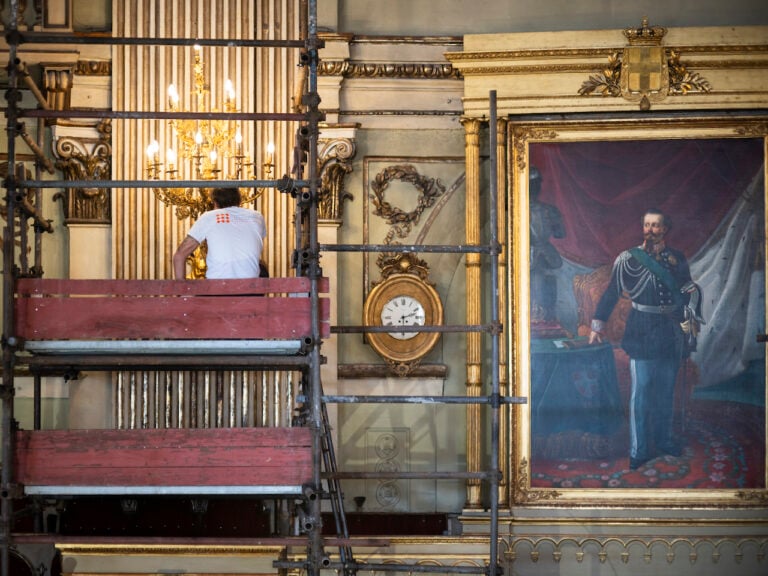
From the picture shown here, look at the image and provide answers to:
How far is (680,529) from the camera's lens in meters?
8.89

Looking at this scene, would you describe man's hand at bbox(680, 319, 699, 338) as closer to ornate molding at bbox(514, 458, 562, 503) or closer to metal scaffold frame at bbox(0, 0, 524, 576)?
ornate molding at bbox(514, 458, 562, 503)

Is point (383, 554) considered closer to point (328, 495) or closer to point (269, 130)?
point (328, 495)

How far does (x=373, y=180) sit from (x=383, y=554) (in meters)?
2.47

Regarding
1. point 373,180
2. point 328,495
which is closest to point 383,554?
point 328,495

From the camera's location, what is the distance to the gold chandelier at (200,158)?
8.46m

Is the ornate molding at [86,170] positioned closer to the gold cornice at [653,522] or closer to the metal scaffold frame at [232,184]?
the metal scaffold frame at [232,184]

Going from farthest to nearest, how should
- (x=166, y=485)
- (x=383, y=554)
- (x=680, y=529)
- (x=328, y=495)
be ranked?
(x=680, y=529)
(x=383, y=554)
(x=328, y=495)
(x=166, y=485)

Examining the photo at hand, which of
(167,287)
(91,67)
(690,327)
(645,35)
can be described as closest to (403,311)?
(690,327)

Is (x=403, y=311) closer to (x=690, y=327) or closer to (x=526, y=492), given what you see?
(x=526, y=492)

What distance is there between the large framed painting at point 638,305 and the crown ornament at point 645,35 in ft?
1.57

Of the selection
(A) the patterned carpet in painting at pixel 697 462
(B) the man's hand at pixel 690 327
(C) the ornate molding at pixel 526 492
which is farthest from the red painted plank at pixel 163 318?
(B) the man's hand at pixel 690 327

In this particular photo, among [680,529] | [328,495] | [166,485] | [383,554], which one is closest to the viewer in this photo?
[166,485]

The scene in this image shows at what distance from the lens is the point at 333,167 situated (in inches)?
361

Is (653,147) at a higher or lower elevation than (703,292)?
higher
